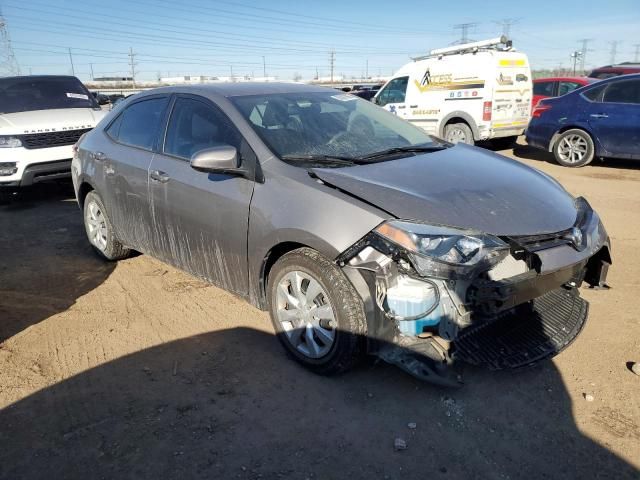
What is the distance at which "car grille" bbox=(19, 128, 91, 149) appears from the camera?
7.38 metres

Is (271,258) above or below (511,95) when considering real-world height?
below

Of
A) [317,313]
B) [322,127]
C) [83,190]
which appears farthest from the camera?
[83,190]

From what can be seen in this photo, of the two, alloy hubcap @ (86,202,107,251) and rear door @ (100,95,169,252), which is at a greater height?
rear door @ (100,95,169,252)

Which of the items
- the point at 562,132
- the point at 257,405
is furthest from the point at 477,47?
the point at 257,405

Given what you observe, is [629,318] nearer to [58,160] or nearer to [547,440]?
[547,440]

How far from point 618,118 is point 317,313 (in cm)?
815

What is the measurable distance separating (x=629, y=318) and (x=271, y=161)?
2.75 meters

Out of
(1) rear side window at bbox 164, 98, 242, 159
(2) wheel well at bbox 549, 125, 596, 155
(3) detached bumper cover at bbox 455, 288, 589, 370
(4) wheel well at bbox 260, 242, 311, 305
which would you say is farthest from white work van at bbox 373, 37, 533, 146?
(4) wheel well at bbox 260, 242, 311, 305

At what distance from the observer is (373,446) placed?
2482mm

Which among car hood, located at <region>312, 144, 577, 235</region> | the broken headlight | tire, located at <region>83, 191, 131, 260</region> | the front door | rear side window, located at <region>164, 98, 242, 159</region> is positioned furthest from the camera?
tire, located at <region>83, 191, 131, 260</region>

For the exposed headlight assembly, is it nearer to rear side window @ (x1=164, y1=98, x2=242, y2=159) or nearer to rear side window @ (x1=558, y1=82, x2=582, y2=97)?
rear side window @ (x1=164, y1=98, x2=242, y2=159)

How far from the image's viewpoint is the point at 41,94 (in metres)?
8.61

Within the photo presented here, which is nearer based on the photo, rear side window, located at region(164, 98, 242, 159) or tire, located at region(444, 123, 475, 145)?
rear side window, located at region(164, 98, 242, 159)

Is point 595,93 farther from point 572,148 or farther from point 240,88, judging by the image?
point 240,88
